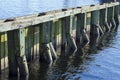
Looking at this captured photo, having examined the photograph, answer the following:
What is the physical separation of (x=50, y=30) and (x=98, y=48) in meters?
6.39

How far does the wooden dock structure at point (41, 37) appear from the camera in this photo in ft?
54.6

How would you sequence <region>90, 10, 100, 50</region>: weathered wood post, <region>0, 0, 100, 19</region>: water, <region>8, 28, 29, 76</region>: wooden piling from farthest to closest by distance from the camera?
1. <region>0, 0, 100, 19</region>: water
2. <region>90, 10, 100, 50</region>: weathered wood post
3. <region>8, 28, 29, 76</region>: wooden piling

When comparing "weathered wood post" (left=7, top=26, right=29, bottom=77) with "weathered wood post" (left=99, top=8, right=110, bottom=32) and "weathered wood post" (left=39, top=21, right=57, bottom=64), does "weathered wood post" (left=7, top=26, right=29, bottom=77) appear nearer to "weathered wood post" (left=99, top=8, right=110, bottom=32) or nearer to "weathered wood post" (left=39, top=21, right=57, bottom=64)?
"weathered wood post" (left=39, top=21, right=57, bottom=64)

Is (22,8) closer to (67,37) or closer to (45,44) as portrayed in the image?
(67,37)

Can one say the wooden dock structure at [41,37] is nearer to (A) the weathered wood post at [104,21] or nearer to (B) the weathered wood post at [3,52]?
(B) the weathered wood post at [3,52]

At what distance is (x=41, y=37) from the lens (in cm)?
2062

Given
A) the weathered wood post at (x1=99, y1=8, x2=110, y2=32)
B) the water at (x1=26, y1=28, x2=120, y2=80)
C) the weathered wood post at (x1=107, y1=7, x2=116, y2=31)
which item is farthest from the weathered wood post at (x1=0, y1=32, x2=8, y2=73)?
the weathered wood post at (x1=107, y1=7, x2=116, y2=31)

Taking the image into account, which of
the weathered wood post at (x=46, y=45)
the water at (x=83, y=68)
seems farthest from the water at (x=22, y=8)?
the weathered wood post at (x=46, y=45)

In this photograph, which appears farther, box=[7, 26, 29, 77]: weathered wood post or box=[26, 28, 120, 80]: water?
box=[26, 28, 120, 80]: water

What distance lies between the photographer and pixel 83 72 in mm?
19078

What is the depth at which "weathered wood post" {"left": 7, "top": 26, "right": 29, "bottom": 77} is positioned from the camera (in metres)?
16.6

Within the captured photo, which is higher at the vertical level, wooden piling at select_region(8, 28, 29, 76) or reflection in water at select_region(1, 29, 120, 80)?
wooden piling at select_region(8, 28, 29, 76)

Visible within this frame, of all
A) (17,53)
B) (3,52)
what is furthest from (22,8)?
A: (17,53)

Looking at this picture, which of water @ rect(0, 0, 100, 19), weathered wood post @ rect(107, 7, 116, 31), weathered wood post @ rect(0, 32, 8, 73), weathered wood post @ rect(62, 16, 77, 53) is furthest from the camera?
water @ rect(0, 0, 100, 19)
